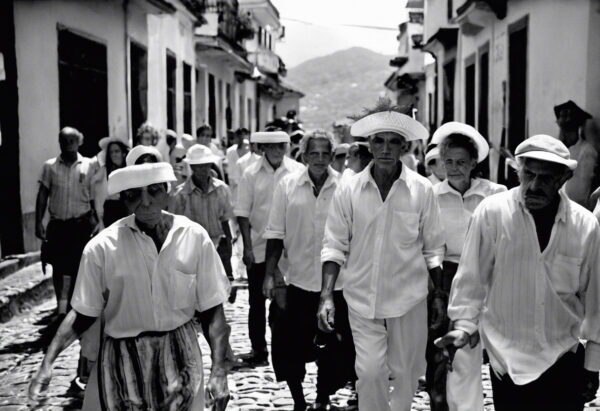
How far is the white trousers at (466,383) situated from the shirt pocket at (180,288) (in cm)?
192

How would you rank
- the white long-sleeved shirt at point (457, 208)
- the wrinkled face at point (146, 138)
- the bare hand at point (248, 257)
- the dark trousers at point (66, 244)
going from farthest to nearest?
the wrinkled face at point (146, 138) < the dark trousers at point (66, 244) < the bare hand at point (248, 257) < the white long-sleeved shirt at point (457, 208)

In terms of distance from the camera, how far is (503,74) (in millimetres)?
15000

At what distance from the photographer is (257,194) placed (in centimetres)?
750

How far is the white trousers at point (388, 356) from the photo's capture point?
4.72m

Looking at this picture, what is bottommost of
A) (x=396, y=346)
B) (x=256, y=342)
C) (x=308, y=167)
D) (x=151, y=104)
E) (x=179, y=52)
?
(x=256, y=342)

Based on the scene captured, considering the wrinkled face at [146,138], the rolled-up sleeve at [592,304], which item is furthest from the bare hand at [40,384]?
the wrinkled face at [146,138]

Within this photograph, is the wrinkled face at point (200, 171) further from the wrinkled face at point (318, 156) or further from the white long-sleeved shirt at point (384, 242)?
the white long-sleeved shirt at point (384, 242)

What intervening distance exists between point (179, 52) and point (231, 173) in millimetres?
7618

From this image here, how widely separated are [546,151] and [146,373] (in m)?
2.00

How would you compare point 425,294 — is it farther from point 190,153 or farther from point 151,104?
point 151,104

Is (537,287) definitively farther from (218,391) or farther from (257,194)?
(257,194)

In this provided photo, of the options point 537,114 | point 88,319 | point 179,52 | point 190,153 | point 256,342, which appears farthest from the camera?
point 179,52

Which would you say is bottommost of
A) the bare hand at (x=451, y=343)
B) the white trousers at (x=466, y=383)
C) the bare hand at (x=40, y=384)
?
the white trousers at (x=466, y=383)

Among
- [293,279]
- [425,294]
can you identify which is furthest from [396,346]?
[293,279]
